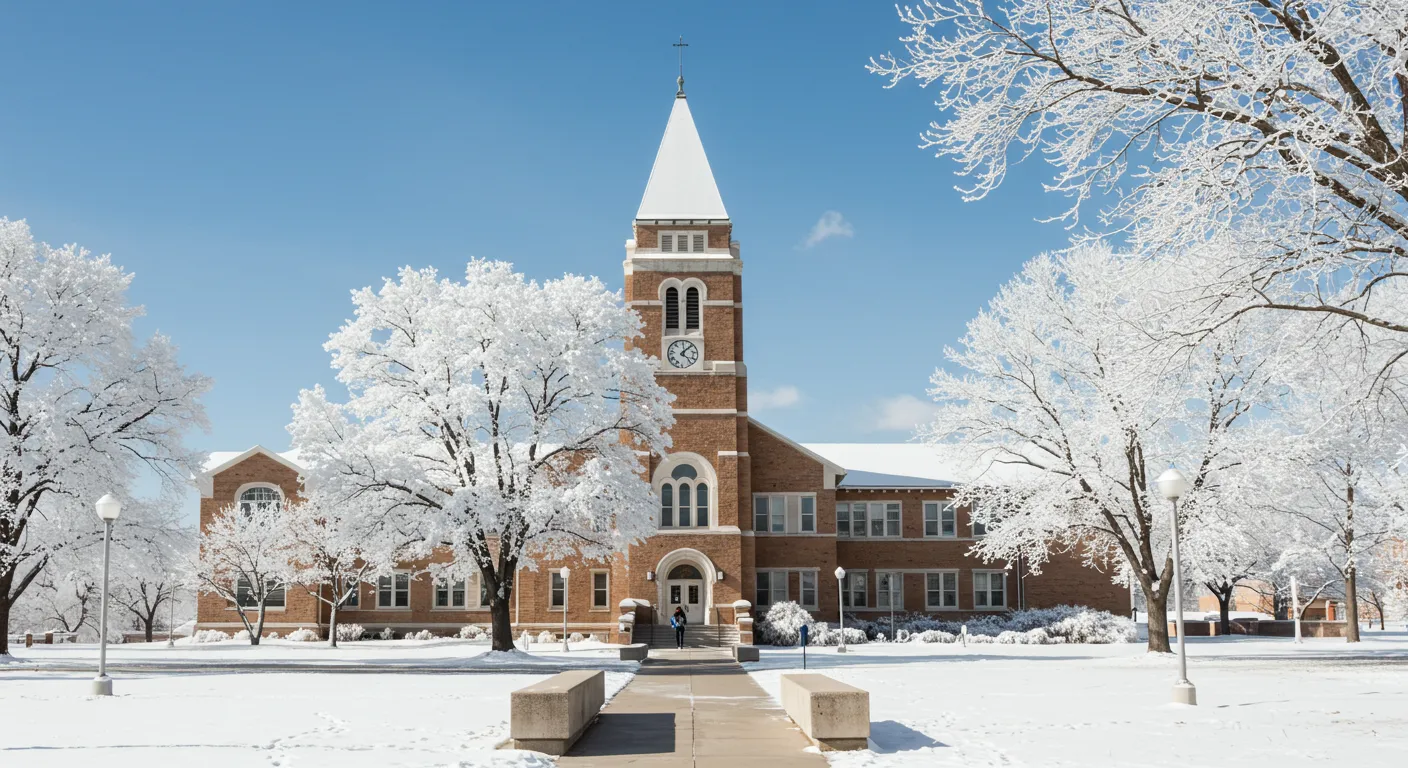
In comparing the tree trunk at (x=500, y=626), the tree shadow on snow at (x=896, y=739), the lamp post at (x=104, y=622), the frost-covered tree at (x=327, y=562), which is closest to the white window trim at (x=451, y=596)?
the frost-covered tree at (x=327, y=562)

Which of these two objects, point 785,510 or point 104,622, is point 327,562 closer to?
point 785,510

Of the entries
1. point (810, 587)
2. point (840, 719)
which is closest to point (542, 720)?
point (840, 719)

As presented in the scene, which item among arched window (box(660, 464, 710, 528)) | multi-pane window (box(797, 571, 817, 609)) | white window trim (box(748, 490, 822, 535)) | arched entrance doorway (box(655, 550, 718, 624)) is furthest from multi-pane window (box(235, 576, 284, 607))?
multi-pane window (box(797, 571, 817, 609))

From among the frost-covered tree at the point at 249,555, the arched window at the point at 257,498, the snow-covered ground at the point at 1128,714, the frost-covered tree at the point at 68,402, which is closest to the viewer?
the snow-covered ground at the point at 1128,714

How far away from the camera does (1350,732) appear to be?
13.8 m

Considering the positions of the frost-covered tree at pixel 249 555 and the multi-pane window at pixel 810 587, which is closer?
the frost-covered tree at pixel 249 555

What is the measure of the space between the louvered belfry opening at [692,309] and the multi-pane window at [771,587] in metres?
10.2

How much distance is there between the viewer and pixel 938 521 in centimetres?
5150

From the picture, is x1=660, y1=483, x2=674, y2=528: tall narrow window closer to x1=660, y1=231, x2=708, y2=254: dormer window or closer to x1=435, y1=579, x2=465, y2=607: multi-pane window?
x1=660, y1=231, x2=708, y2=254: dormer window

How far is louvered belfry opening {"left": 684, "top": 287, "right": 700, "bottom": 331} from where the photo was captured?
4562 centimetres

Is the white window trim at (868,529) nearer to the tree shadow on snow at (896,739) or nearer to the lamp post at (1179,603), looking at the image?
the lamp post at (1179,603)

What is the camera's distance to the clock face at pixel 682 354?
45156 millimetres

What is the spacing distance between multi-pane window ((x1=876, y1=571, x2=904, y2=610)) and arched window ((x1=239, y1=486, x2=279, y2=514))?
81.8ft

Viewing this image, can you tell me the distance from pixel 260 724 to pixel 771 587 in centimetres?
3429
